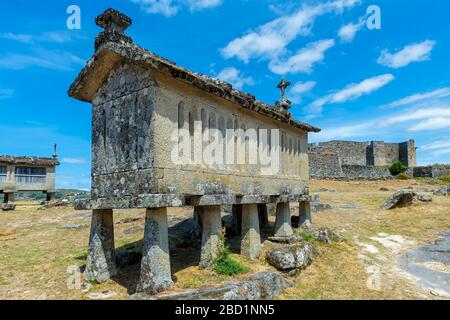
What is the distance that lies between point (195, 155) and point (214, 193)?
1160 mm

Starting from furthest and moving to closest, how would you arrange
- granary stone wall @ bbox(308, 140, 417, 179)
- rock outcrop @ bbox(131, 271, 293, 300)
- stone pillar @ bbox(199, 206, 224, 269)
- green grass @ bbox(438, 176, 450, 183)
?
granary stone wall @ bbox(308, 140, 417, 179) < green grass @ bbox(438, 176, 450, 183) < stone pillar @ bbox(199, 206, 224, 269) < rock outcrop @ bbox(131, 271, 293, 300)

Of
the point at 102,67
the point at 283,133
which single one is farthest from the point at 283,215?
the point at 102,67

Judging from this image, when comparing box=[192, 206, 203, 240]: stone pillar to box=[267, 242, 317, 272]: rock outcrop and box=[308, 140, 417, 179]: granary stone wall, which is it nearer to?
box=[267, 242, 317, 272]: rock outcrop

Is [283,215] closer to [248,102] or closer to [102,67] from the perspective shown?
[248,102]

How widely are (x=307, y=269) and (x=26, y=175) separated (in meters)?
27.1

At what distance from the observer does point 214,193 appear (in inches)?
336

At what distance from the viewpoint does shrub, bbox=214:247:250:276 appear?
8.59 m

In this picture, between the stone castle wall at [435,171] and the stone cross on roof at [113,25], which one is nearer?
the stone cross on roof at [113,25]

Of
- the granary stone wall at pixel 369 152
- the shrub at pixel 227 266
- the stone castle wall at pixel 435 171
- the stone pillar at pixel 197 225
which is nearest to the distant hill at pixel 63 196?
the stone pillar at pixel 197 225

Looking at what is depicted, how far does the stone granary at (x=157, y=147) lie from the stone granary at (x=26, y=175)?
22.2 metres

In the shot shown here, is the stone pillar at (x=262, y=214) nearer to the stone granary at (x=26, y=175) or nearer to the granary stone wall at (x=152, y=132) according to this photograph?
the granary stone wall at (x=152, y=132)

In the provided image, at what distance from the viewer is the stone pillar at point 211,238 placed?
891 centimetres

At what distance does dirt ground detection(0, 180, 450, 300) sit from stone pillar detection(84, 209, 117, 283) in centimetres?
27

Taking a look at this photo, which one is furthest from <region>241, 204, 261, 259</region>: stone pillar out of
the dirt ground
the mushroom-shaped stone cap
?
the mushroom-shaped stone cap
